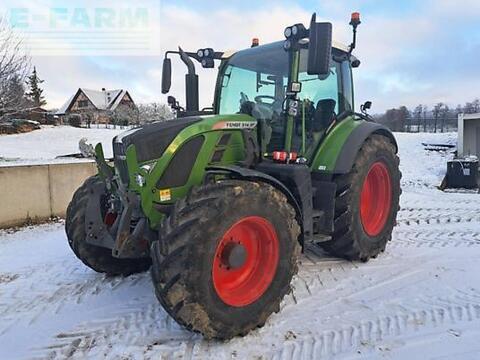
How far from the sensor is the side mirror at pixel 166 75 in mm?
4727

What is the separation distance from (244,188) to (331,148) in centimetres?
162

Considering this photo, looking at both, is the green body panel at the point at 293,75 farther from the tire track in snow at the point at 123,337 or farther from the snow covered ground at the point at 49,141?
the snow covered ground at the point at 49,141

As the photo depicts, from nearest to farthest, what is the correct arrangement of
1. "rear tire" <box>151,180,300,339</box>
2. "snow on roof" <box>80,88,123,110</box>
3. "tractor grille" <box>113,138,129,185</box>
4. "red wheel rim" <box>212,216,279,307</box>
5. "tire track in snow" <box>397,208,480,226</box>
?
"rear tire" <box>151,180,300,339</box> < "red wheel rim" <box>212,216,279,307</box> < "tractor grille" <box>113,138,129,185</box> < "tire track in snow" <box>397,208,480,226</box> < "snow on roof" <box>80,88,123,110</box>

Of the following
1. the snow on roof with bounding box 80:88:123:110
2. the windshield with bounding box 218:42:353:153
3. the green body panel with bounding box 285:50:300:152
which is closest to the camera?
the green body panel with bounding box 285:50:300:152

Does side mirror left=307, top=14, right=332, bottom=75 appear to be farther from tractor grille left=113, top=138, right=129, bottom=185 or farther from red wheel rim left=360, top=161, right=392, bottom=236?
red wheel rim left=360, top=161, right=392, bottom=236

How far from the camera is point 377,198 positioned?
520 cm

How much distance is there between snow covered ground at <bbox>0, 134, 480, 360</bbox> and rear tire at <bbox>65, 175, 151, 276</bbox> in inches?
5.2

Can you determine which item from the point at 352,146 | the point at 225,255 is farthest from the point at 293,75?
the point at 225,255

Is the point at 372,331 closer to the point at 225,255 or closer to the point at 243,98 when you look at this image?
the point at 225,255

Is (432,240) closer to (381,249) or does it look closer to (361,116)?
(381,249)

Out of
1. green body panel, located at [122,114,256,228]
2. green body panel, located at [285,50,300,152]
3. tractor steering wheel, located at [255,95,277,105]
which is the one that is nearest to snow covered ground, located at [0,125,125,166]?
tractor steering wheel, located at [255,95,277,105]

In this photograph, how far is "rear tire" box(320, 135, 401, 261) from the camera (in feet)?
14.5

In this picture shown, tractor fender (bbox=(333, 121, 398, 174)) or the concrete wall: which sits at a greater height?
tractor fender (bbox=(333, 121, 398, 174))

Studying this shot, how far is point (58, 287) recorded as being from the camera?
13.9 feet
